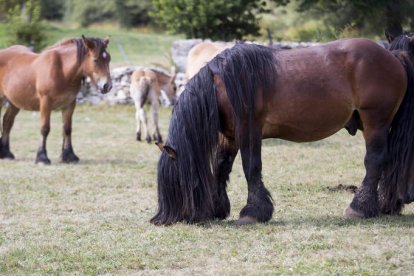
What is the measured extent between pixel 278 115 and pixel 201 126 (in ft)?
2.34

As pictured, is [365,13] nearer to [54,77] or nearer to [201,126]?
[54,77]

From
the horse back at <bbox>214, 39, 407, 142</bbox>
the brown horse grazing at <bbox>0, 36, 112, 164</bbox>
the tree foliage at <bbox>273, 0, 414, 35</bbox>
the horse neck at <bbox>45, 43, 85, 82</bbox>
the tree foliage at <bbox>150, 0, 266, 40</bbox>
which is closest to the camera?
the horse back at <bbox>214, 39, 407, 142</bbox>

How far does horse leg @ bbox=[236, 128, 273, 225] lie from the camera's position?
6.46 meters

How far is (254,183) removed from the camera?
6.52 metres

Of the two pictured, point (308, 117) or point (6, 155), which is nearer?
point (308, 117)

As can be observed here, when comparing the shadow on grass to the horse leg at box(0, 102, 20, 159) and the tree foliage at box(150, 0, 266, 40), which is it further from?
the tree foliage at box(150, 0, 266, 40)

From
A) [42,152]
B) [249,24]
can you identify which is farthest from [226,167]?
[249,24]

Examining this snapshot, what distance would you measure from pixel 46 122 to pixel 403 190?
6.64 metres

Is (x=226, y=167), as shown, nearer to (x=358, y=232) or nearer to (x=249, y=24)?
(x=358, y=232)

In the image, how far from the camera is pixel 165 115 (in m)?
18.5

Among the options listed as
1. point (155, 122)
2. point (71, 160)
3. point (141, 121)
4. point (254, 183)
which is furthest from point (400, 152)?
point (141, 121)

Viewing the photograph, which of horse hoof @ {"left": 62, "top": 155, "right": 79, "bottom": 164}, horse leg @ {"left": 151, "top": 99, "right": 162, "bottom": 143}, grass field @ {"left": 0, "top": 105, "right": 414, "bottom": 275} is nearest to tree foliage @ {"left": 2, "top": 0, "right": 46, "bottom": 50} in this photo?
horse leg @ {"left": 151, "top": 99, "right": 162, "bottom": 143}

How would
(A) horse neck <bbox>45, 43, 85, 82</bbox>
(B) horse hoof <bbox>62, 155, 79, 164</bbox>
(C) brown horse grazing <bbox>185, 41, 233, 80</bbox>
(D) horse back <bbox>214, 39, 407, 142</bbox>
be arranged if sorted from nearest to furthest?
(D) horse back <bbox>214, 39, 407, 142</bbox>
(A) horse neck <bbox>45, 43, 85, 82</bbox>
(B) horse hoof <bbox>62, 155, 79, 164</bbox>
(C) brown horse grazing <bbox>185, 41, 233, 80</bbox>

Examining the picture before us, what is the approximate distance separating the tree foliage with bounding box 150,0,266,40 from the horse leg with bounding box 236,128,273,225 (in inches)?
576
